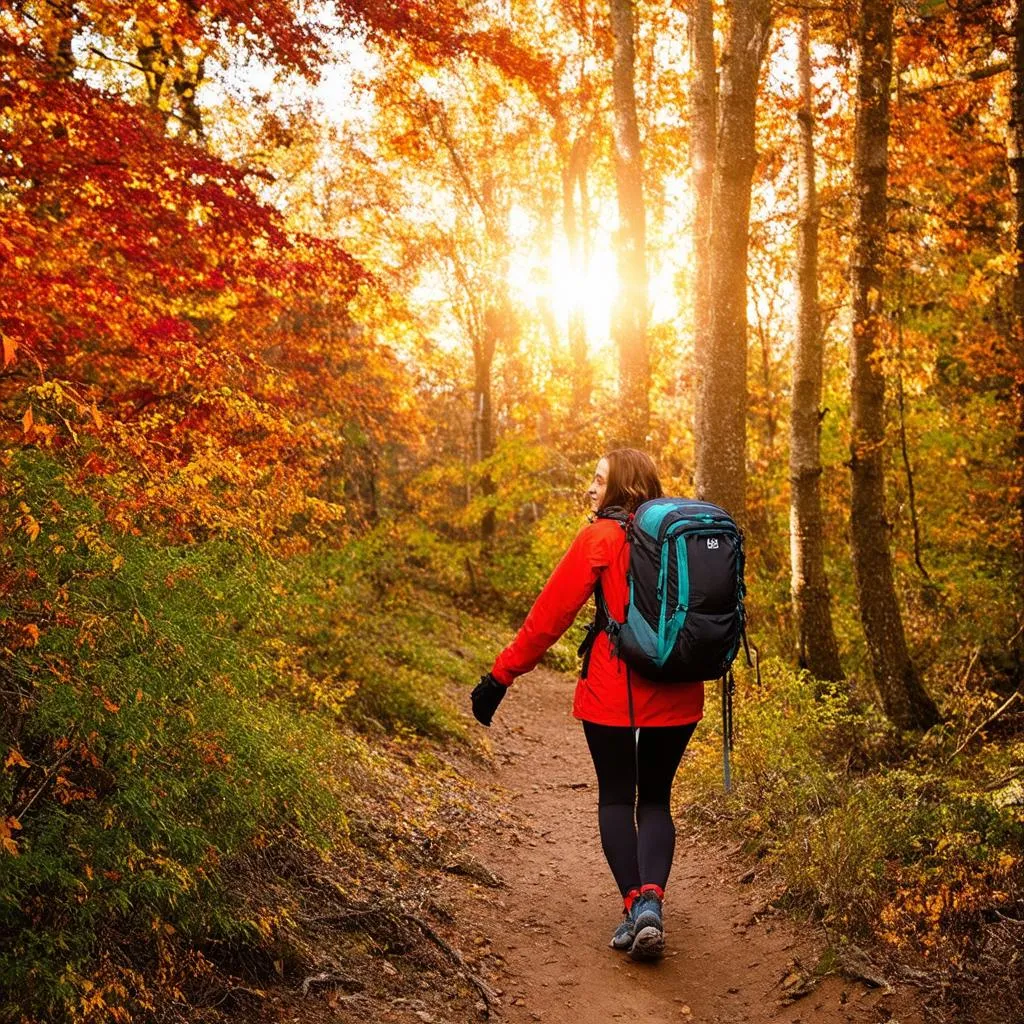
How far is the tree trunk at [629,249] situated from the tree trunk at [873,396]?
160 inches

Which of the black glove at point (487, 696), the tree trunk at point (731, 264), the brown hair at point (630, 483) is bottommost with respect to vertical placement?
the black glove at point (487, 696)

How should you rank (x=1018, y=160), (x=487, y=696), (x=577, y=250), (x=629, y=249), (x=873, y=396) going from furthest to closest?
1. (x=577, y=250)
2. (x=629, y=249)
3. (x=1018, y=160)
4. (x=873, y=396)
5. (x=487, y=696)

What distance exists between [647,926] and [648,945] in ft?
0.34

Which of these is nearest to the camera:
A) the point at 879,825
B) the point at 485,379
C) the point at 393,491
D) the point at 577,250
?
the point at 879,825

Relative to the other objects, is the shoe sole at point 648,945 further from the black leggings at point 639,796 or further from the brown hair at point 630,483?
the brown hair at point 630,483

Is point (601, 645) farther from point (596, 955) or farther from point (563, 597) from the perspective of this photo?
point (596, 955)

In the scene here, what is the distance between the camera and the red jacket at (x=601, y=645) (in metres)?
4.09

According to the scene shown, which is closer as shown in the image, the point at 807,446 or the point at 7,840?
the point at 7,840

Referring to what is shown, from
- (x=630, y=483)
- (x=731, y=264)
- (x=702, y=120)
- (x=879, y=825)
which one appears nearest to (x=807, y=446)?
(x=731, y=264)

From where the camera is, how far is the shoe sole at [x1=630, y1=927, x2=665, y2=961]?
4098 millimetres

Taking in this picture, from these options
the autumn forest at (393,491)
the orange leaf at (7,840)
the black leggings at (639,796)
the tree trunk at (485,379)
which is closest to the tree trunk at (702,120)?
the autumn forest at (393,491)

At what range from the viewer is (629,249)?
1234 cm

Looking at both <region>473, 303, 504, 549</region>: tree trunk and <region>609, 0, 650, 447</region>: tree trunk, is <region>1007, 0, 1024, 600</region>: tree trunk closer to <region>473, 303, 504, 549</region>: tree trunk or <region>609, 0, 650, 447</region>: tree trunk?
<region>609, 0, 650, 447</region>: tree trunk

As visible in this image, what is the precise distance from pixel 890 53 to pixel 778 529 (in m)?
8.11
